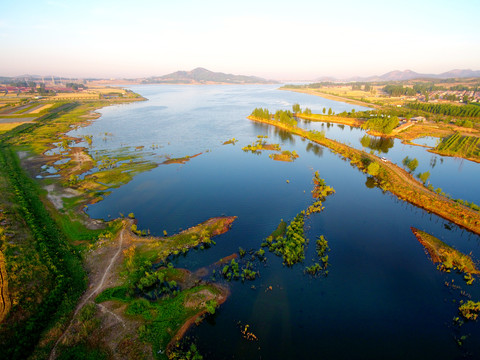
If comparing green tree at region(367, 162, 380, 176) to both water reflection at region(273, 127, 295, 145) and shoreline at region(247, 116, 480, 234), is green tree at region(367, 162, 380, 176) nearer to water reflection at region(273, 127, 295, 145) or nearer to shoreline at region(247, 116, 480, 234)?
shoreline at region(247, 116, 480, 234)

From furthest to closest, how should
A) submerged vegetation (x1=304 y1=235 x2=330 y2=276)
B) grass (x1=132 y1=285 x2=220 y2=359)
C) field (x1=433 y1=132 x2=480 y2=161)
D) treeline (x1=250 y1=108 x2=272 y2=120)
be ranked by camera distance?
1. treeline (x1=250 y1=108 x2=272 y2=120)
2. field (x1=433 y1=132 x2=480 y2=161)
3. submerged vegetation (x1=304 y1=235 x2=330 y2=276)
4. grass (x1=132 y1=285 x2=220 y2=359)

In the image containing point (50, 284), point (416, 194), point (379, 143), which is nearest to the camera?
point (50, 284)

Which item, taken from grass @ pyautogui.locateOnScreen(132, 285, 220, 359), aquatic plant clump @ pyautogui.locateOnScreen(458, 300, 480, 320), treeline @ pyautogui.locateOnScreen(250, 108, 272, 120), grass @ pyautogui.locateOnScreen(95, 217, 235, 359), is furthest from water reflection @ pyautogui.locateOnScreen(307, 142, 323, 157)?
grass @ pyautogui.locateOnScreen(132, 285, 220, 359)

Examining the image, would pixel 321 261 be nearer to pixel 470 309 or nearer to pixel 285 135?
pixel 470 309

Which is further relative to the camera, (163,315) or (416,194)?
(416,194)

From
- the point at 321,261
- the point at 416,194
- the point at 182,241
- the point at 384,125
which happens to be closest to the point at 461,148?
the point at 384,125

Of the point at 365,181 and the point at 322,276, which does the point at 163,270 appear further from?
the point at 365,181
